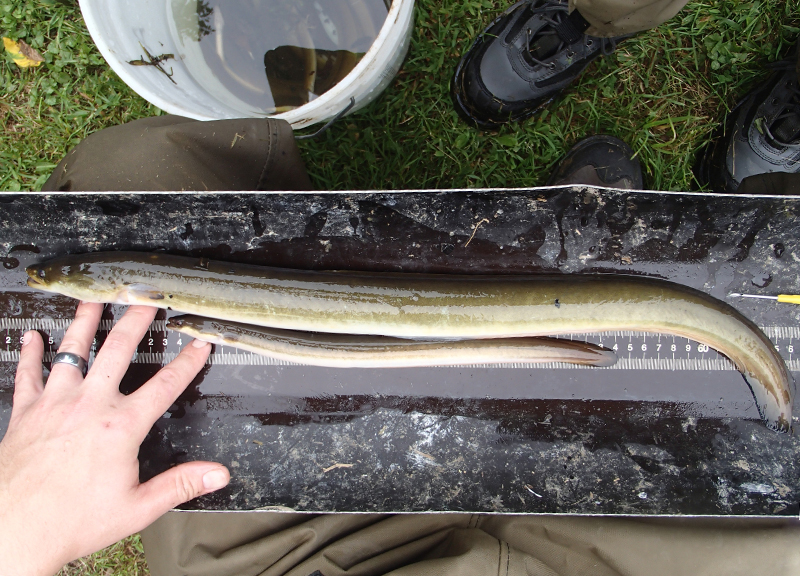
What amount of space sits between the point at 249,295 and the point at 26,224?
96cm

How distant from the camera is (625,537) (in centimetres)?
174

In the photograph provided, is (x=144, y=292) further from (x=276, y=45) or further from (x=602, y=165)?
(x=602, y=165)

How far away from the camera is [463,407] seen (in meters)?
1.86

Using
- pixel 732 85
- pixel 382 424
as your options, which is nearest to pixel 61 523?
pixel 382 424

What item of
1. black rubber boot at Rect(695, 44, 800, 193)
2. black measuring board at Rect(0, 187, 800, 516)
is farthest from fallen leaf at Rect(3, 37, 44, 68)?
black rubber boot at Rect(695, 44, 800, 193)

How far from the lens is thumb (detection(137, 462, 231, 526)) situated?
1.49 m

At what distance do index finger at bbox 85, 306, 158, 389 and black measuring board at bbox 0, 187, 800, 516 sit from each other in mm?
132

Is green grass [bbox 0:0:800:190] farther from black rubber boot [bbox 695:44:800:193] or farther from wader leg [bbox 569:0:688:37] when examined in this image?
wader leg [bbox 569:0:688:37]

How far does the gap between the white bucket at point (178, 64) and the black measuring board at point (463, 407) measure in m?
0.42

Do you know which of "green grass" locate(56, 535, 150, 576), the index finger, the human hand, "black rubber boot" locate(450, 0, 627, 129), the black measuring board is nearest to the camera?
the human hand

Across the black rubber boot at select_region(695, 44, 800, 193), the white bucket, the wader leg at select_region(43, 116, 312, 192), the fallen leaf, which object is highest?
the black rubber boot at select_region(695, 44, 800, 193)

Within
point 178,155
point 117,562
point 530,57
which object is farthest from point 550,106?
point 117,562

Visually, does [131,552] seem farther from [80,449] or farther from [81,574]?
[80,449]

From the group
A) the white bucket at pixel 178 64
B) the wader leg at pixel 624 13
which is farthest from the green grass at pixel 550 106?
the wader leg at pixel 624 13
